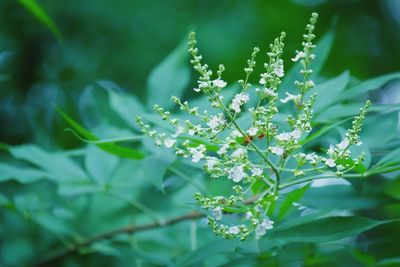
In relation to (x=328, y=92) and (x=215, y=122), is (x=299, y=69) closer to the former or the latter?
(x=328, y=92)

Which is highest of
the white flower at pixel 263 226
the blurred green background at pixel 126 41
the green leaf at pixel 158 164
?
the blurred green background at pixel 126 41

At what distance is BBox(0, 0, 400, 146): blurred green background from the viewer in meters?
3.99

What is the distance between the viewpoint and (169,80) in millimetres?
2426

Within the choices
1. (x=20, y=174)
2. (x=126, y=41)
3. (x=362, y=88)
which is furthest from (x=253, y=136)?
(x=126, y=41)

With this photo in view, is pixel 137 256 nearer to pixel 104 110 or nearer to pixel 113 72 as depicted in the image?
pixel 104 110

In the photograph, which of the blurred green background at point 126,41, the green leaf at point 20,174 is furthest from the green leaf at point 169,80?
the blurred green background at point 126,41

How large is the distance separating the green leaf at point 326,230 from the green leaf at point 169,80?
100 centimetres

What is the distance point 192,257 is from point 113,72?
8.86 ft

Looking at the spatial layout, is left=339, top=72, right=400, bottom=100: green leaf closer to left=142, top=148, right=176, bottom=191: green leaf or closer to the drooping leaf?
the drooping leaf

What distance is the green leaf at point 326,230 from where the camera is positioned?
1.46 meters

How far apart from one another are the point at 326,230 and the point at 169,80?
113 cm

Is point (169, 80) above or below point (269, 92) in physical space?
above

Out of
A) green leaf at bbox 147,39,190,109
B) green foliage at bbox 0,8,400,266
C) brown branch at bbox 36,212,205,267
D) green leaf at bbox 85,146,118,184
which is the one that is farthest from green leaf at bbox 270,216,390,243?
green leaf at bbox 147,39,190,109

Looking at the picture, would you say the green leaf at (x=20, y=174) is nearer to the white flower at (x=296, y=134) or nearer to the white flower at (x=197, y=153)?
the white flower at (x=197, y=153)
